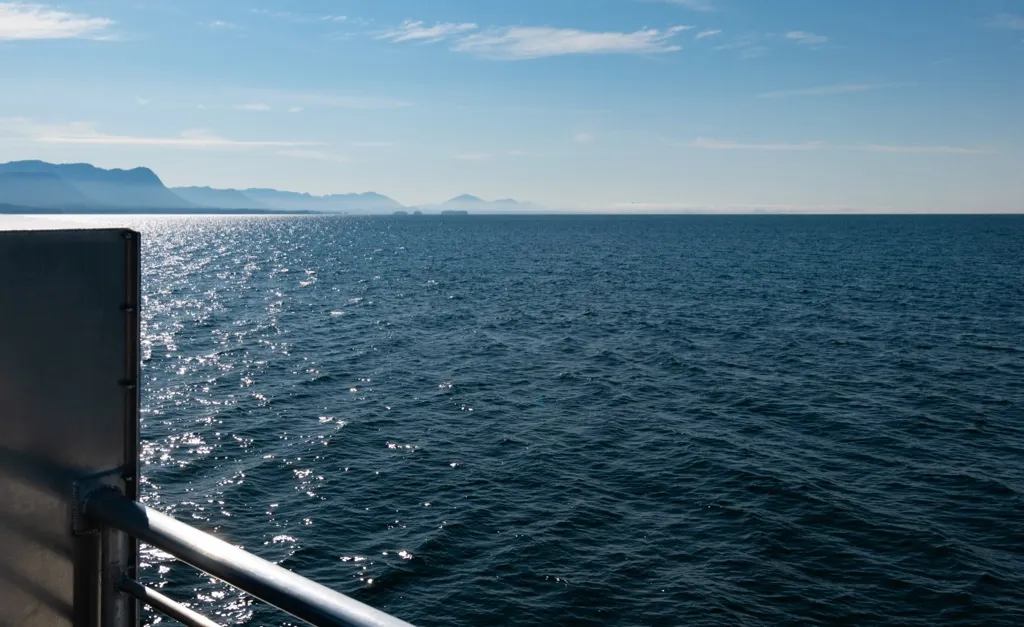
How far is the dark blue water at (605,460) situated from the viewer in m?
20.4

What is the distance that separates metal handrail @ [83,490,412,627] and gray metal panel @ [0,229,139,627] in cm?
23

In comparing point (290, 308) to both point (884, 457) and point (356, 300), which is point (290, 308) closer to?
point (356, 300)

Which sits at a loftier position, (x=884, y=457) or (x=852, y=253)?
(x=852, y=253)

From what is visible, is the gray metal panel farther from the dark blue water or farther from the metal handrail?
the dark blue water

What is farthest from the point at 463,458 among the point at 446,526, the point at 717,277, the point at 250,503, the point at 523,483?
the point at 717,277

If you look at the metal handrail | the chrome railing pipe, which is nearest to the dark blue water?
the chrome railing pipe

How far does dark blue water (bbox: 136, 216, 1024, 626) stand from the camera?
20.4 metres

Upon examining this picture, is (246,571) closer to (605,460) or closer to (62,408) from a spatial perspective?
(62,408)

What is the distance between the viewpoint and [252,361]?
148 feet

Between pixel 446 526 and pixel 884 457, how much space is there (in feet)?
56.4

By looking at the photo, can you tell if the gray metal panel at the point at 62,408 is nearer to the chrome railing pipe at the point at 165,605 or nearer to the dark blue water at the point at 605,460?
the chrome railing pipe at the point at 165,605

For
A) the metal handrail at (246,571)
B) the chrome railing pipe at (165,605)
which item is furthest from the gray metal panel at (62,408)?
the metal handrail at (246,571)

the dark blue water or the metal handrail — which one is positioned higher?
the metal handrail

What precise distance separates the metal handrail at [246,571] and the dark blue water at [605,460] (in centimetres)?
1728
